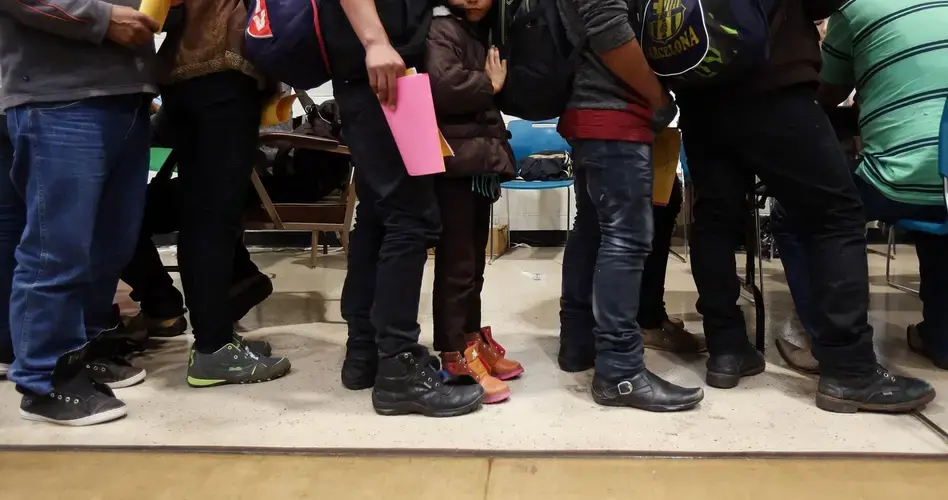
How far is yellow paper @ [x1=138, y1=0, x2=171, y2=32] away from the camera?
4.61 feet

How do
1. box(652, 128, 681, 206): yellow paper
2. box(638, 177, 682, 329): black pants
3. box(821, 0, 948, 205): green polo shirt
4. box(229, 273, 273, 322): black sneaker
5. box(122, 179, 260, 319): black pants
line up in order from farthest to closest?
box(229, 273, 273, 322): black sneaker
box(122, 179, 260, 319): black pants
box(638, 177, 682, 329): black pants
box(652, 128, 681, 206): yellow paper
box(821, 0, 948, 205): green polo shirt

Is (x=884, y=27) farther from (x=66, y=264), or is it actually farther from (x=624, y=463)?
(x=66, y=264)

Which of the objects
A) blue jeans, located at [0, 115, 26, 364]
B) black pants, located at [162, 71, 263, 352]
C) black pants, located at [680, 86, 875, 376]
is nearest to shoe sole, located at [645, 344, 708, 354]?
black pants, located at [680, 86, 875, 376]

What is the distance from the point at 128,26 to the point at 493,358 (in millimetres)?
1149

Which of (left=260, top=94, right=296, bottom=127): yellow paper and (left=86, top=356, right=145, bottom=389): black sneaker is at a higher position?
(left=260, top=94, right=296, bottom=127): yellow paper

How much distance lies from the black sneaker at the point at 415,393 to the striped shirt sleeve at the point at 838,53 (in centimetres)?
124

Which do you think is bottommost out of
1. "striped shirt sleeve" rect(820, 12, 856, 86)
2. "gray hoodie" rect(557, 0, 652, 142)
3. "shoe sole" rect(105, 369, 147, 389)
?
"shoe sole" rect(105, 369, 147, 389)

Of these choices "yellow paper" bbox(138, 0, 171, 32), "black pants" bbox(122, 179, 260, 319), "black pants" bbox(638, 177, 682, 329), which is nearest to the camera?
"yellow paper" bbox(138, 0, 171, 32)

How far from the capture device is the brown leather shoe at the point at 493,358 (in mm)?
1757

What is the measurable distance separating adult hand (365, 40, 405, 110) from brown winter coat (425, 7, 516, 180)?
0.45 ft

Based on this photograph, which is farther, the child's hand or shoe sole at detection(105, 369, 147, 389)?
shoe sole at detection(105, 369, 147, 389)

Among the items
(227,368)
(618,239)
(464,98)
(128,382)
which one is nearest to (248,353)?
(227,368)

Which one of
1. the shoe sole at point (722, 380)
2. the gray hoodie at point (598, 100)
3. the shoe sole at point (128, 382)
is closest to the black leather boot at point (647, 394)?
the shoe sole at point (722, 380)

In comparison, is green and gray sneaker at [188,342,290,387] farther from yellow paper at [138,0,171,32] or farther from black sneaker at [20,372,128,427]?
yellow paper at [138,0,171,32]
